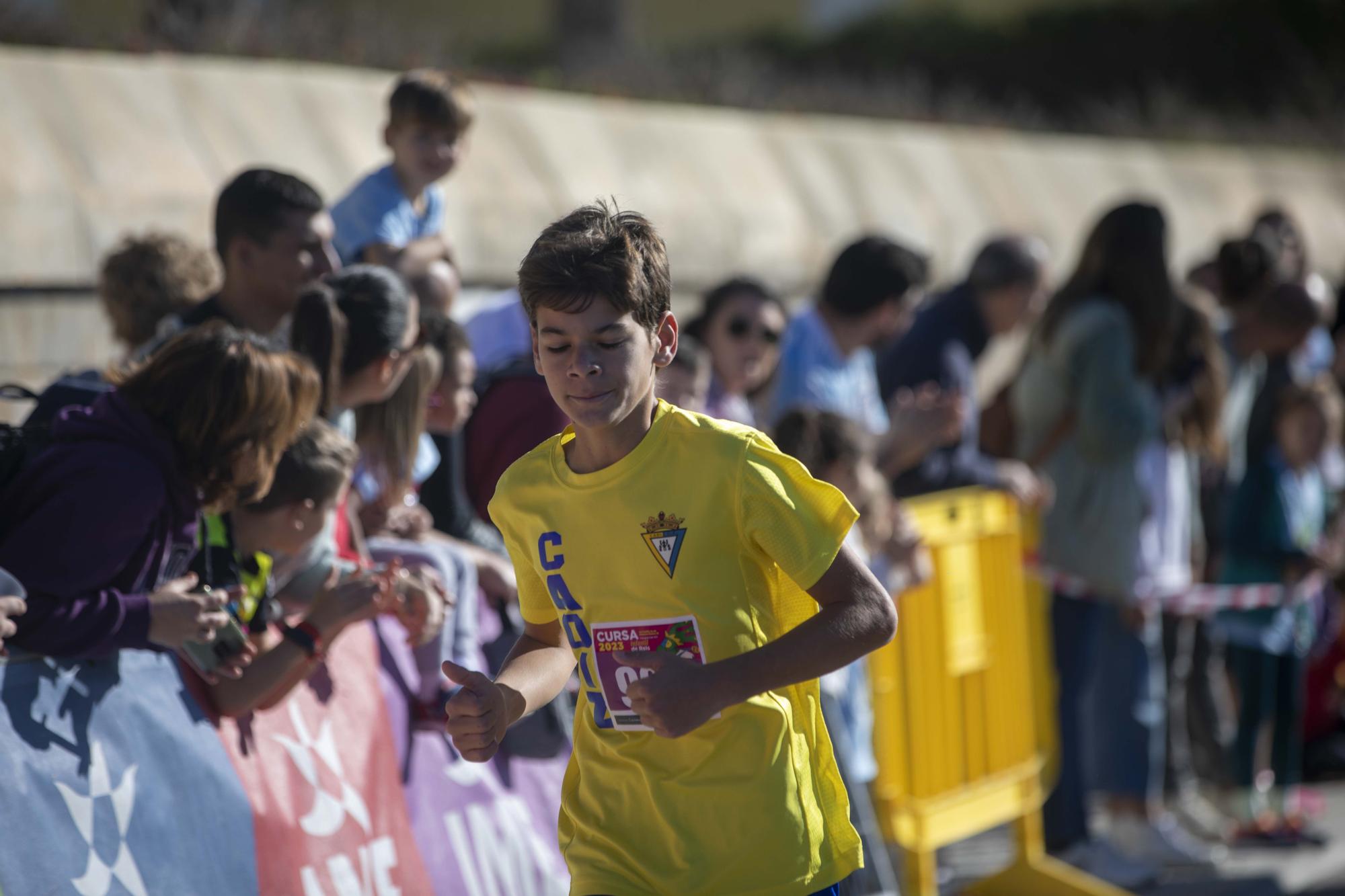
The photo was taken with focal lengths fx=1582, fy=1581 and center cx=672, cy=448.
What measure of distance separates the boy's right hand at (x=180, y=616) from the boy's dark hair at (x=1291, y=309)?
591cm

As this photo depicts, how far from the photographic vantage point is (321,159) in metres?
8.09

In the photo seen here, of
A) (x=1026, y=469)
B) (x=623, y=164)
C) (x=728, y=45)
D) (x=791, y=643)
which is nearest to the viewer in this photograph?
(x=791, y=643)

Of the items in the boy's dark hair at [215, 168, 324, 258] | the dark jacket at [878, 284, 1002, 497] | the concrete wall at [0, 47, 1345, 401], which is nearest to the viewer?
the boy's dark hair at [215, 168, 324, 258]

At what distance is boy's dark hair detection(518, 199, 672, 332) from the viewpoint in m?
2.72

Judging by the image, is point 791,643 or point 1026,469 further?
point 1026,469

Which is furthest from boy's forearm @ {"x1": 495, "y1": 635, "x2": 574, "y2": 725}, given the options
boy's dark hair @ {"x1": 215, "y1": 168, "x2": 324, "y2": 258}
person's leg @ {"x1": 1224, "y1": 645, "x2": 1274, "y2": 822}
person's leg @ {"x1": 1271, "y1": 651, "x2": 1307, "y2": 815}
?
person's leg @ {"x1": 1271, "y1": 651, "x2": 1307, "y2": 815}

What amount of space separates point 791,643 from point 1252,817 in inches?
200

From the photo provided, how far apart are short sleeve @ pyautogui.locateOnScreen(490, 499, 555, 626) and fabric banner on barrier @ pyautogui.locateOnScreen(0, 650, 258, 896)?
101cm

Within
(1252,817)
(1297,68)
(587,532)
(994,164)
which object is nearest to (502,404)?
(587,532)

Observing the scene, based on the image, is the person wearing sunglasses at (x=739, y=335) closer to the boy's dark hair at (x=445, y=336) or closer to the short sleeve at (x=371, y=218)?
the short sleeve at (x=371, y=218)

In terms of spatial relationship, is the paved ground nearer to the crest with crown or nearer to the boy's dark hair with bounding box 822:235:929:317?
the boy's dark hair with bounding box 822:235:929:317

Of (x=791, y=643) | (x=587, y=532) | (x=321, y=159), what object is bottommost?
(x=791, y=643)

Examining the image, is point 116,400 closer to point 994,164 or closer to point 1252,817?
point 1252,817

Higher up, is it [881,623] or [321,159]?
[321,159]
